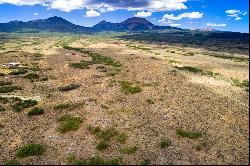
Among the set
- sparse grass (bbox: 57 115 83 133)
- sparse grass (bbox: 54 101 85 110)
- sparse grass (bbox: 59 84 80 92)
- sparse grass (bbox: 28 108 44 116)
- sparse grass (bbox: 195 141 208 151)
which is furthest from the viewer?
sparse grass (bbox: 59 84 80 92)

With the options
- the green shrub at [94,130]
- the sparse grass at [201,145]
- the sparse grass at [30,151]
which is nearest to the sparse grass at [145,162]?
the sparse grass at [201,145]

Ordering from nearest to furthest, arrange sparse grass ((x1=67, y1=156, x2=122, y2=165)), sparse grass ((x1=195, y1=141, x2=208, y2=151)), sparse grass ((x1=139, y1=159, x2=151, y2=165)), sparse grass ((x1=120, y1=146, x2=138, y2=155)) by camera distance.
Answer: sparse grass ((x1=139, y1=159, x2=151, y2=165)), sparse grass ((x1=67, y1=156, x2=122, y2=165)), sparse grass ((x1=120, y1=146, x2=138, y2=155)), sparse grass ((x1=195, y1=141, x2=208, y2=151))

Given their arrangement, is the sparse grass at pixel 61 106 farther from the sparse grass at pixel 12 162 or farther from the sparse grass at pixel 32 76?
the sparse grass at pixel 32 76

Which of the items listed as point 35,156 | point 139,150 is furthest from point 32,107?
point 139,150

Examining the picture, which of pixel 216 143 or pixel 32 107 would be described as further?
pixel 32 107

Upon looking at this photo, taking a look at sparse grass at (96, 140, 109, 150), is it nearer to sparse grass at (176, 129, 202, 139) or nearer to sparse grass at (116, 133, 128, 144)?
sparse grass at (116, 133, 128, 144)

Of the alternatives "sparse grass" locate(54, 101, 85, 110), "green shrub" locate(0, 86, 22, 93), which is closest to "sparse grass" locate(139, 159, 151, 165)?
"sparse grass" locate(54, 101, 85, 110)

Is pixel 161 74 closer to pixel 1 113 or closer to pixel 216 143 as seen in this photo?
pixel 1 113
